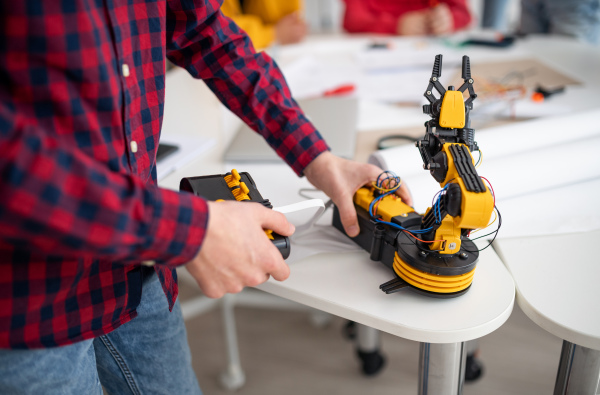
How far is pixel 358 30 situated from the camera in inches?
97.4

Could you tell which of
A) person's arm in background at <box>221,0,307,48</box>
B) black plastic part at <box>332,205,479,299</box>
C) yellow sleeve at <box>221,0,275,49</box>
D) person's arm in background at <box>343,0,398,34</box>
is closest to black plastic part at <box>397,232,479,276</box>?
black plastic part at <box>332,205,479,299</box>

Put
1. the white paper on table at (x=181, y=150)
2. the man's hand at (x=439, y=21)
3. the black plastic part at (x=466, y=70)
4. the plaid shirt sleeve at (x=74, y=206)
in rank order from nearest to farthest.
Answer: the plaid shirt sleeve at (x=74, y=206), the black plastic part at (x=466, y=70), the white paper on table at (x=181, y=150), the man's hand at (x=439, y=21)

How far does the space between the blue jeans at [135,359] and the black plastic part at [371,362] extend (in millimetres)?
805

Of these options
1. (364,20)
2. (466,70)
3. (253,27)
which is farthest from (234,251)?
(364,20)

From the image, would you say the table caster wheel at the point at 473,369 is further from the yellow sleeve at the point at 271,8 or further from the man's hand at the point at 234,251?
the yellow sleeve at the point at 271,8

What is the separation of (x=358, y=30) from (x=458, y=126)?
1.99 m

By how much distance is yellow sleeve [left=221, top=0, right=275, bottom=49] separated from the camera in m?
1.97

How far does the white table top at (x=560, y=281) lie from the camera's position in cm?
62

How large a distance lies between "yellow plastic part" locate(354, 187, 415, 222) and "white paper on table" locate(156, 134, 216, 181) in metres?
0.49

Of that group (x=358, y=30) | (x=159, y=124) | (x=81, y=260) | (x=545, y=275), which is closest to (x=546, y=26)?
(x=358, y=30)

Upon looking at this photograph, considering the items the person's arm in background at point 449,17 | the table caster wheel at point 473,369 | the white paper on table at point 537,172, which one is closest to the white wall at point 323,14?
the person's arm in background at point 449,17

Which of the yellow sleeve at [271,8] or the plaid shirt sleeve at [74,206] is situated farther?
the yellow sleeve at [271,8]

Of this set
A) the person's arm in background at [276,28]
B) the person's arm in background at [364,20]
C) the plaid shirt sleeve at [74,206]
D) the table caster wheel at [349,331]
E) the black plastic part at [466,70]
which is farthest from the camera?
the person's arm in background at [364,20]

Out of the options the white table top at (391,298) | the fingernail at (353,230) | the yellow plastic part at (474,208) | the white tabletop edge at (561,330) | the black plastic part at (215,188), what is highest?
the yellow plastic part at (474,208)
